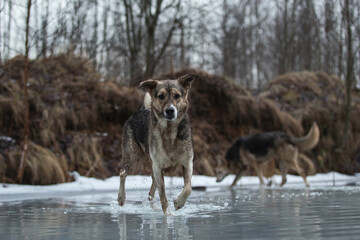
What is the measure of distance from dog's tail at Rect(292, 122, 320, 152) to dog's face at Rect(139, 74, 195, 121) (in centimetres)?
972

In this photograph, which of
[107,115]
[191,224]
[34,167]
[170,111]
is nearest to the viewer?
[191,224]

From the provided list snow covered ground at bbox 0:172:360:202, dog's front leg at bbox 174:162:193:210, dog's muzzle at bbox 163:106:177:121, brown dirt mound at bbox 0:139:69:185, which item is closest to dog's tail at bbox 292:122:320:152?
snow covered ground at bbox 0:172:360:202

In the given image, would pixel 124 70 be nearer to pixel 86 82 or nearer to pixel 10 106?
pixel 86 82

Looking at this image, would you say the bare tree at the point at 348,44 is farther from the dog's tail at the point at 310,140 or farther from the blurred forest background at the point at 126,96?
the dog's tail at the point at 310,140

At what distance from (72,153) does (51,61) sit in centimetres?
480

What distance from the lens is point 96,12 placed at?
22.3 metres

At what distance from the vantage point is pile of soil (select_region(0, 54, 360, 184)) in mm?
13555

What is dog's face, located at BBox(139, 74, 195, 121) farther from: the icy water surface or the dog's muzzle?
the icy water surface

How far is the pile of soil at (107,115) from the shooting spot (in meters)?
13.6

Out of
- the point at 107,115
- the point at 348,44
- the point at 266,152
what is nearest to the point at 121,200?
the point at 266,152

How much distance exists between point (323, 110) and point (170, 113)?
53.3 feet

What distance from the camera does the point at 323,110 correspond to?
68.5ft

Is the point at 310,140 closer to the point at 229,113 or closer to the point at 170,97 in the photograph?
the point at 229,113

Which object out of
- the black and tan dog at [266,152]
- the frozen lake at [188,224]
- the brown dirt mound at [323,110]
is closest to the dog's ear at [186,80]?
the frozen lake at [188,224]
